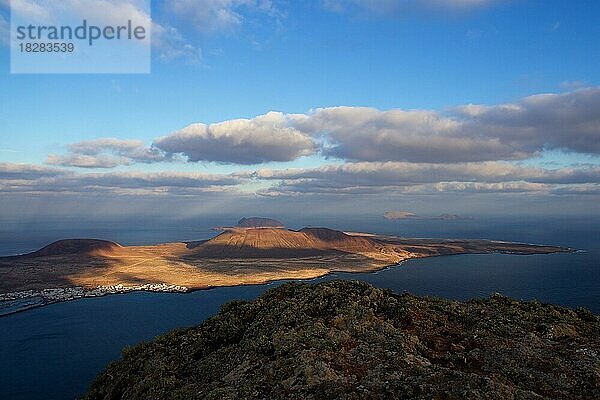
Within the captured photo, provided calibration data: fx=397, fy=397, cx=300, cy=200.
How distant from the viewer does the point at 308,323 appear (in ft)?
51.6

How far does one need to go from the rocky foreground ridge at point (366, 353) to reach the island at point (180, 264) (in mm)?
89456

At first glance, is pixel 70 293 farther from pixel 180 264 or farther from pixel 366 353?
pixel 366 353

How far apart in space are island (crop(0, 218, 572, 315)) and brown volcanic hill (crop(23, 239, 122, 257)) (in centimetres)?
34

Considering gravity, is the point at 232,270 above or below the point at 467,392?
below

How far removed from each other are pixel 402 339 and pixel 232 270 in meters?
126

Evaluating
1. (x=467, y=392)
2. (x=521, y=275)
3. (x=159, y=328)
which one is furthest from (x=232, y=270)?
(x=467, y=392)

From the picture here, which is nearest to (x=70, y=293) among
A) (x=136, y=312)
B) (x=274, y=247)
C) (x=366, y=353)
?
(x=136, y=312)

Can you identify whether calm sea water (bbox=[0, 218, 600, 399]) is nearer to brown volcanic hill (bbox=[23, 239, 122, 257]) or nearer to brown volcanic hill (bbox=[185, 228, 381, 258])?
brown volcanic hill (bbox=[185, 228, 381, 258])

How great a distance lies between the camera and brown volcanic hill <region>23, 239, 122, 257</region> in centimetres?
15488

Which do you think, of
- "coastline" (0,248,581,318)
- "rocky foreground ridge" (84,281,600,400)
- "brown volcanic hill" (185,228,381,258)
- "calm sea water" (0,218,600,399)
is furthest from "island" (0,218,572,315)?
"rocky foreground ridge" (84,281,600,400)

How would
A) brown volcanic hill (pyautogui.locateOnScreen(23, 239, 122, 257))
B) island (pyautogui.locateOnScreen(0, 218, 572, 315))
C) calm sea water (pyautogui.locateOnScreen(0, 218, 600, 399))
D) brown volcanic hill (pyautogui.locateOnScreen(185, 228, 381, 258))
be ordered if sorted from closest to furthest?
calm sea water (pyautogui.locateOnScreen(0, 218, 600, 399)) → island (pyautogui.locateOnScreen(0, 218, 572, 315)) → brown volcanic hill (pyautogui.locateOnScreen(23, 239, 122, 257)) → brown volcanic hill (pyautogui.locateOnScreen(185, 228, 381, 258))

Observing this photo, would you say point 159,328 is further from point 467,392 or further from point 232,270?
point 467,392

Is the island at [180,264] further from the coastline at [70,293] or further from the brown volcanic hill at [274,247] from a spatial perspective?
the coastline at [70,293]

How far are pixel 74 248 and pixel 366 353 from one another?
571 ft
